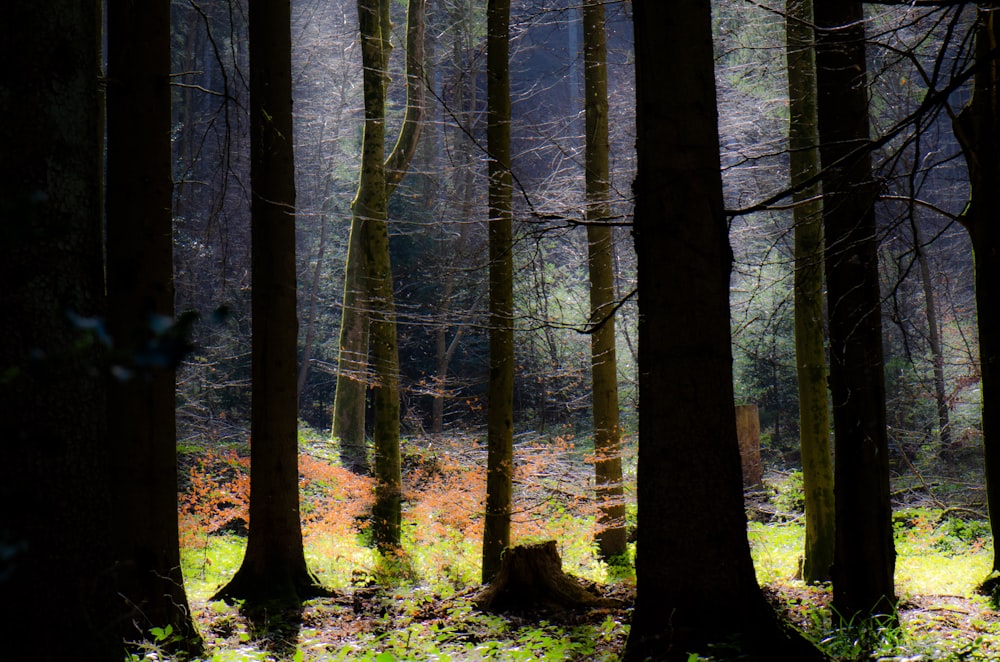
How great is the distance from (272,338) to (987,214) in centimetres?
632

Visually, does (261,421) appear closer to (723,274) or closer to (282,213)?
(282,213)

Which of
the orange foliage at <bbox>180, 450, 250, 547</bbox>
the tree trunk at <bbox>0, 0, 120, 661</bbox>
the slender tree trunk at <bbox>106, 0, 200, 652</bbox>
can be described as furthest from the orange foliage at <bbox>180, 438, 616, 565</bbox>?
the tree trunk at <bbox>0, 0, 120, 661</bbox>

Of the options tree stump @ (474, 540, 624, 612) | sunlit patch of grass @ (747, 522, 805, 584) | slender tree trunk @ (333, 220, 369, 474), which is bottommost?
sunlit patch of grass @ (747, 522, 805, 584)

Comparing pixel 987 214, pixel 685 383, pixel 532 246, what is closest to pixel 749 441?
pixel 532 246

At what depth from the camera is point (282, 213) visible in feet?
28.0

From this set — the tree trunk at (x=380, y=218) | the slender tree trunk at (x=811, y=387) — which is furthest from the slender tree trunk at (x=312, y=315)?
the slender tree trunk at (x=811, y=387)

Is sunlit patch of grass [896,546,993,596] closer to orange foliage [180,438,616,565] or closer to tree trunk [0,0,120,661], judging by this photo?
orange foliage [180,438,616,565]

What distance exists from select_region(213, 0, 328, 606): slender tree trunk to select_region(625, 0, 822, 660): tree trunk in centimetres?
488

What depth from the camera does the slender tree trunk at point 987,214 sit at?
6516 mm

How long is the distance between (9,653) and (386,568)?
8559 millimetres

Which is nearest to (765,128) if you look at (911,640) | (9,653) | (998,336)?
(998,336)

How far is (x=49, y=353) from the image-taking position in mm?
2719

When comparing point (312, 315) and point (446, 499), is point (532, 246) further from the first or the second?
point (312, 315)

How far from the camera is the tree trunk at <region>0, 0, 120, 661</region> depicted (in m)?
2.76
